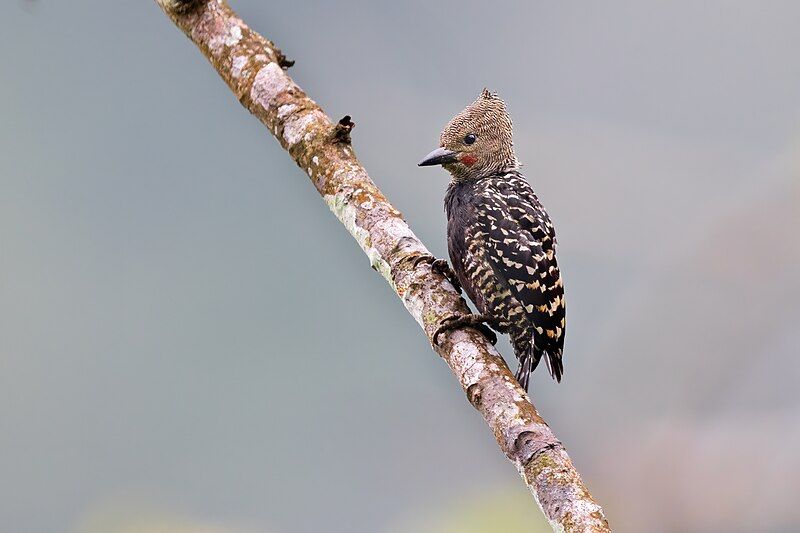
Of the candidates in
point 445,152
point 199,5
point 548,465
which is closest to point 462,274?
point 445,152

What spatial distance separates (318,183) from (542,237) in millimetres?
741

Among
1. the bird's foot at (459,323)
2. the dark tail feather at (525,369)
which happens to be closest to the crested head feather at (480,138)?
the dark tail feather at (525,369)

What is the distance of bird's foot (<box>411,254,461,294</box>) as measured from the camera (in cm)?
247

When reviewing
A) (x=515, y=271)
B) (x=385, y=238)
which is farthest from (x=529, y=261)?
(x=385, y=238)

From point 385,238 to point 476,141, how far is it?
697 millimetres

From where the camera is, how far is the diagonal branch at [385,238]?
1.90 meters

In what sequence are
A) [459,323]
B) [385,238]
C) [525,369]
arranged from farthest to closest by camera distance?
1. [525,369]
2. [385,238]
3. [459,323]

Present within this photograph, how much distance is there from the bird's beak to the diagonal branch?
349 mm

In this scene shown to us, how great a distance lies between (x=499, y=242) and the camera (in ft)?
9.40

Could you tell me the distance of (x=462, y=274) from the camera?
288 centimetres

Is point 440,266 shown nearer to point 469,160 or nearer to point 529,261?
point 529,261

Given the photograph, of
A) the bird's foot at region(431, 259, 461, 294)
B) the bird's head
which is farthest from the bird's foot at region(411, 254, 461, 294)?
the bird's head

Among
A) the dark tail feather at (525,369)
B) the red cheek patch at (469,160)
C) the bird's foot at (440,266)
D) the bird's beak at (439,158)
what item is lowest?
the dark tail feather at (525,369)

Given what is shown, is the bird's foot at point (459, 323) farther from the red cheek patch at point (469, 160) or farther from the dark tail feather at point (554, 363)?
the red cheek patch at point (469, 160)
